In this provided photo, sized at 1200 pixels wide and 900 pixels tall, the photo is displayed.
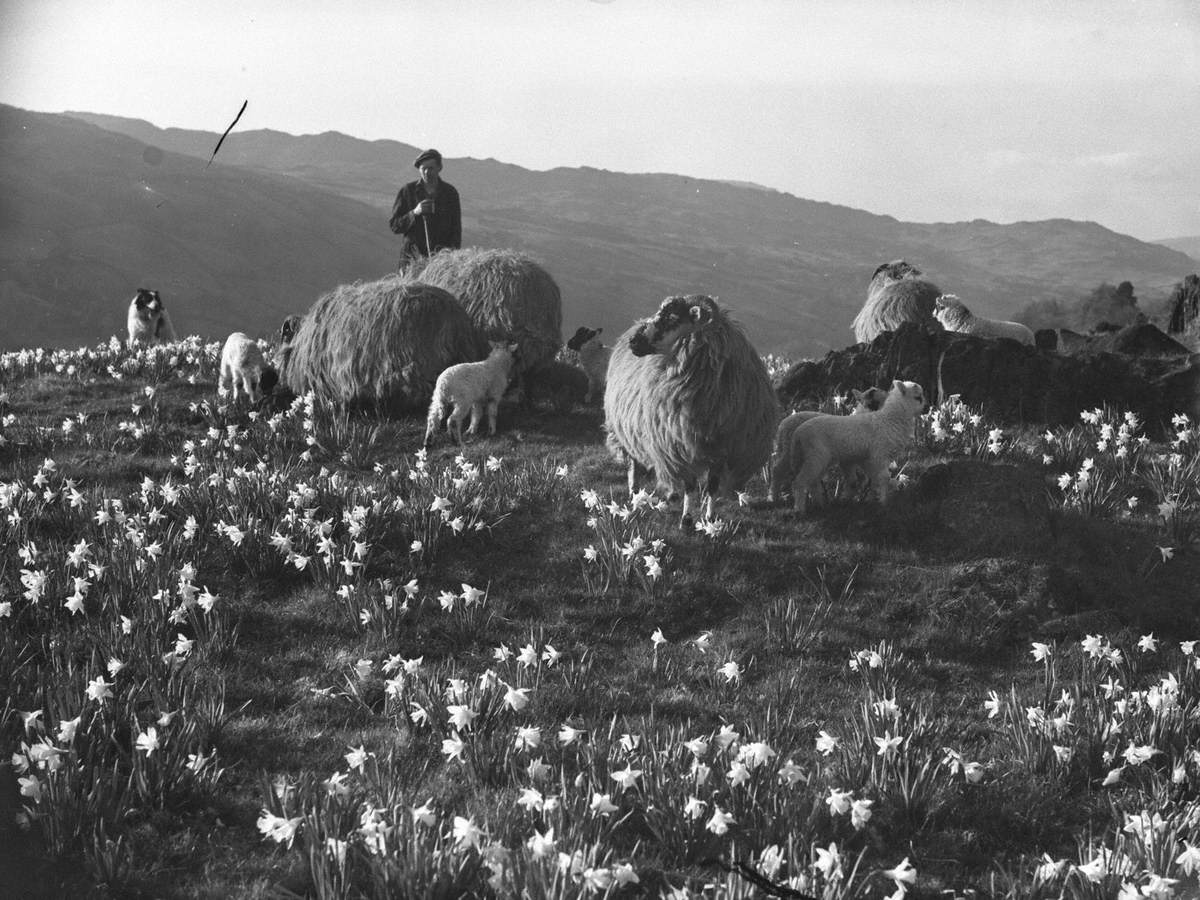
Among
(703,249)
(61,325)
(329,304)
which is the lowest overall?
(61,325)

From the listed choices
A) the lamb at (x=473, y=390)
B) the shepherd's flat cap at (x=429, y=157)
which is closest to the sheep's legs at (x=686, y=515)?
the lamb at (x=473, y=390)

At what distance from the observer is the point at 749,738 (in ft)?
17.1

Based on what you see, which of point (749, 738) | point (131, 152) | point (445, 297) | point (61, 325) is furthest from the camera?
point (131, 152)

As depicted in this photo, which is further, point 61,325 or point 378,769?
point 61,325

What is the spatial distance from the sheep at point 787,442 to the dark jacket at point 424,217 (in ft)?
25.8

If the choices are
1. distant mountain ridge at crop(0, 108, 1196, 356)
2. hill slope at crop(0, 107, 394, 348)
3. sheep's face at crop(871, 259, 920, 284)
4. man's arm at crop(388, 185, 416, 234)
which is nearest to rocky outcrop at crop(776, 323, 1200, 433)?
sheep's face at crop(871, 259, 920, 284)

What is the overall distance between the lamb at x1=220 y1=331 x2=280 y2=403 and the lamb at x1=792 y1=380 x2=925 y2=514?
6.33 meters

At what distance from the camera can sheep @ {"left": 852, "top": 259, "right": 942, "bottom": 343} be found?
1512cm

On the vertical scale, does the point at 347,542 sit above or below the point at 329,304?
below

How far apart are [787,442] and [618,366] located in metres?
1.60

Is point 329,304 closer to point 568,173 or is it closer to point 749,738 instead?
point 749,738

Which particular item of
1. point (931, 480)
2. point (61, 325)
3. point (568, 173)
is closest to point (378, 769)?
point (931, 480)

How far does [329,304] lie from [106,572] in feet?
19.6

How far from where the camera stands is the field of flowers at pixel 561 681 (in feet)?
13.5
